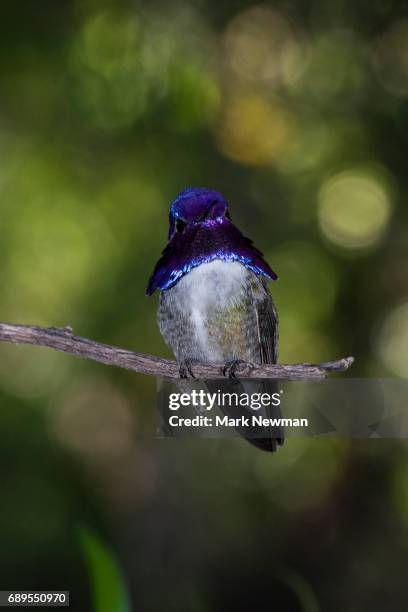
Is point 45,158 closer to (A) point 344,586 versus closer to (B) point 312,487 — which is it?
(B) point 312,487

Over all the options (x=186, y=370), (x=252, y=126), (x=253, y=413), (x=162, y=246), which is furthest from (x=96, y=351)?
(x=252, y=126)

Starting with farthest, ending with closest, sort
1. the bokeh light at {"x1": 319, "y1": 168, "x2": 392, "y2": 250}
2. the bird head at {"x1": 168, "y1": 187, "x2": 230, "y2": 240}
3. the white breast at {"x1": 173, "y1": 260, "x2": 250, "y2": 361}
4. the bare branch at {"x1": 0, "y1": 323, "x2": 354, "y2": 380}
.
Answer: the bokeh light at {"x1": 319, "y1": 168, "x2": 392, "y2": 250}, the white breast at {"x1": 173, "y1": 260, "x2": 250, "y2": 361}, the bird head at {"x1": 168, "y1": 187, "x2": 230, "y2": 240}, the bare branch at {"x1": 0, "y1": 323, "x2": 354, "y2": 380}

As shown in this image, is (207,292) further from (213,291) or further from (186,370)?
(186,370)

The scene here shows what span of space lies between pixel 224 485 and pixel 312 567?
110 centimetres

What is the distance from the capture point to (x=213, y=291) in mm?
3174

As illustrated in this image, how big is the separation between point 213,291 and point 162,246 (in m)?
3.65

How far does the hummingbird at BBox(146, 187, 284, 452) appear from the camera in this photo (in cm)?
302

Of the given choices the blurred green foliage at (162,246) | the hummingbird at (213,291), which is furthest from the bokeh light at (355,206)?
the hummingbird at (213,291)

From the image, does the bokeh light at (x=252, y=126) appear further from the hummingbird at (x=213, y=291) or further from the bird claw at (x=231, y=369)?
the bird claw at (x=231, y=369)

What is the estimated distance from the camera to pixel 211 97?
7.12 meters

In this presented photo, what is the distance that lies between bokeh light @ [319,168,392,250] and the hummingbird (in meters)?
3.53

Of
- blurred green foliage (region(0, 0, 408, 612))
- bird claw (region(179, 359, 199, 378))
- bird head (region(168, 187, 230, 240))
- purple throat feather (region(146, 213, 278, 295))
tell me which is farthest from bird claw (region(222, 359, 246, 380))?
blurred green foliage (region(0, 0, 408, 612))

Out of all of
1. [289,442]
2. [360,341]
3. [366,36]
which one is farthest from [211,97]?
[289,442]

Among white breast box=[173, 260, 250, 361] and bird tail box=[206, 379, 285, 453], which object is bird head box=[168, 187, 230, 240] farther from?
bird tail box=[206, 379, 285, 453]
